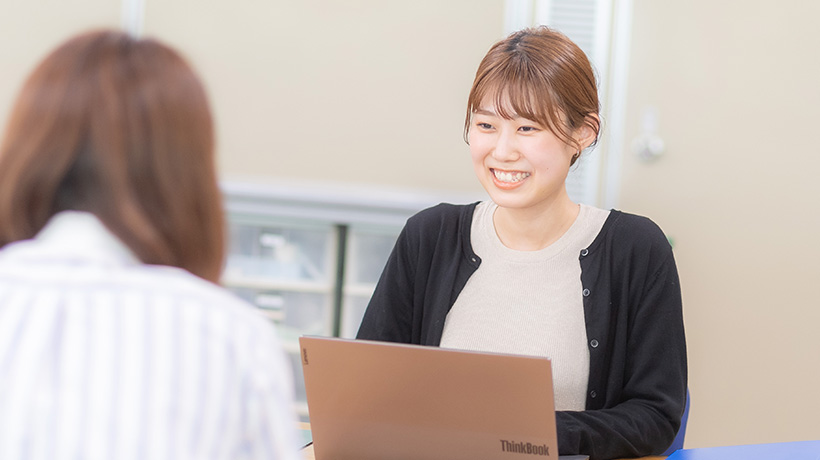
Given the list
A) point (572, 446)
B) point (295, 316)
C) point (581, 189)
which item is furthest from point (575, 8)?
point (572, 446)

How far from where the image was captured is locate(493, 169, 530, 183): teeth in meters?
1.50

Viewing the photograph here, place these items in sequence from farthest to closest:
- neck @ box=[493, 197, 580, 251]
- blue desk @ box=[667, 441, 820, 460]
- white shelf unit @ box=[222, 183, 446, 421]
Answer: white shelf unit @ box=[222, 183, 446, 421]
neck @ box=[493, 197, 580, 251]
blue desk @ box=[667, 441, 820, 460]

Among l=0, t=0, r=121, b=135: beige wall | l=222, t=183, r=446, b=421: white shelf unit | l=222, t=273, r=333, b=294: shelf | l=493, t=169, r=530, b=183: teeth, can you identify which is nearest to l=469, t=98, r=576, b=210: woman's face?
l=493, t=169, r=530, b=183: teeth

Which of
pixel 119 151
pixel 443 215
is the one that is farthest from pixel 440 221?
pixel 119 151

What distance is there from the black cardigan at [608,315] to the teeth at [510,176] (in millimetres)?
154

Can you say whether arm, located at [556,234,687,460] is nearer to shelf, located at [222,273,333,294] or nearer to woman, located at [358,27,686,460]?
woman, located at [358,27,686,460]

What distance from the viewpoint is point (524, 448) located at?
3.49 feet

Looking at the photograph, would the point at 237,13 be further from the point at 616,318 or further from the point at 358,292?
the point at 616,318

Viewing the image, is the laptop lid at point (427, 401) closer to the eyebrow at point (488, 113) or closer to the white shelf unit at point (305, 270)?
the eyebrow at point (488, 113)

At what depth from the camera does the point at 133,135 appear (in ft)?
2.29

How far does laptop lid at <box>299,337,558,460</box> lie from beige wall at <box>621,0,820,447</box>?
169 cm

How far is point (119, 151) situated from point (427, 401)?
1.77ft

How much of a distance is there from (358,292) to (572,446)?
1669mm

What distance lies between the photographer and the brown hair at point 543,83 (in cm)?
146
